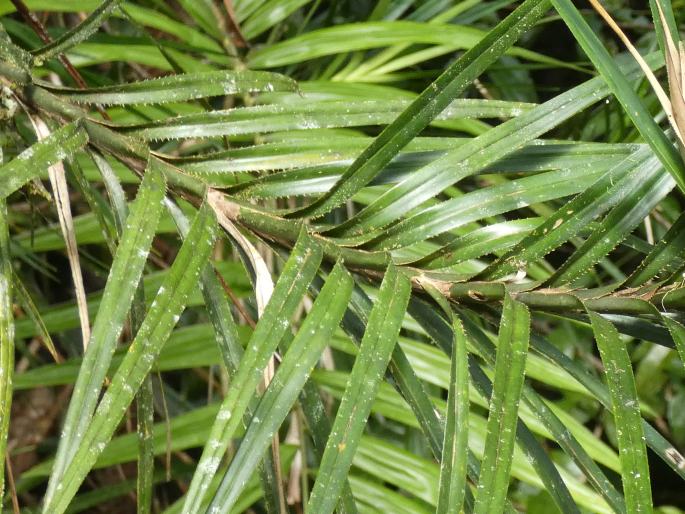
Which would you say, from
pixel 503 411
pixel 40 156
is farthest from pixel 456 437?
pixel 40 156

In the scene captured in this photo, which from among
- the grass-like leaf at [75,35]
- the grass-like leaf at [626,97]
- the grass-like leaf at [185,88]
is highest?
the grass-like leaf at [75,35]

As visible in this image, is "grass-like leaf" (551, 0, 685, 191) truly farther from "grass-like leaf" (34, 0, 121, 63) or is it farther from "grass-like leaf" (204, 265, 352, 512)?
"grass-like leaf" (34, 0, 121, 63)

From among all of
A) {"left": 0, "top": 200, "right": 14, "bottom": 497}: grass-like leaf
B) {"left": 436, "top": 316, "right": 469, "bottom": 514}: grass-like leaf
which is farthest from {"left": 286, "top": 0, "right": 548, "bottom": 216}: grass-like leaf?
{"left": 0, "top": 200, "right": 14, "bottom": 497}: grass-like leaf

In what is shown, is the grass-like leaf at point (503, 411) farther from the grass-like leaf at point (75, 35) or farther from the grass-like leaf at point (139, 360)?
the grass-like leaf at point (75, 35)

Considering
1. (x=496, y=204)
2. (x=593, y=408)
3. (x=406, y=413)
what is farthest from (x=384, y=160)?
(x=593, y=408)

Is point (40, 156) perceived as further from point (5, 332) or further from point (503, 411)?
point (503, 411)

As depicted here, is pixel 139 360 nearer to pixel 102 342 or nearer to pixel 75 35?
pixel 102 342

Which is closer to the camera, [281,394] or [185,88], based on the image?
[281,394]

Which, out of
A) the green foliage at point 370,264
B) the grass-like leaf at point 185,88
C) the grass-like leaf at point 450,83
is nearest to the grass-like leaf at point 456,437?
the green foliage at point 370,264

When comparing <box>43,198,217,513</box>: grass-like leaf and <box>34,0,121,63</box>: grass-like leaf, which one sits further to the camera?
<box>34,0,121,63</box>: grass-like leaf

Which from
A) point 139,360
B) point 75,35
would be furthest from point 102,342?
point 75,35

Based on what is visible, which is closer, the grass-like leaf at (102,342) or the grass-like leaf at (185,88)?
the grass-like leaf at (102,342)

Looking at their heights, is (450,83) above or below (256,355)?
above

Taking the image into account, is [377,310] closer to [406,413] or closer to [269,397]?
[269,397]
